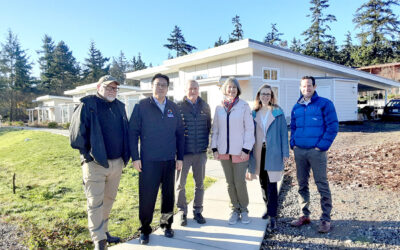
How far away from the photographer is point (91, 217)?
2.71 meters

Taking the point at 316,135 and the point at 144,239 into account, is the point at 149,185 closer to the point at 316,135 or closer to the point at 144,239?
the point at 144,239

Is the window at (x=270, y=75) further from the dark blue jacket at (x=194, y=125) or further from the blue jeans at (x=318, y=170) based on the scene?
the dark blue jacket at (x=194, y=125)

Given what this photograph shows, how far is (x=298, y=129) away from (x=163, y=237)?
223 centimetres

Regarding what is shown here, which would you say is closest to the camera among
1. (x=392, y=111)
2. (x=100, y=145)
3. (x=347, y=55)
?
(x=100, y=145)

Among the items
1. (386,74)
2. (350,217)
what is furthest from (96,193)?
(386,74)

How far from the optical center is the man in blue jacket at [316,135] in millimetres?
3176

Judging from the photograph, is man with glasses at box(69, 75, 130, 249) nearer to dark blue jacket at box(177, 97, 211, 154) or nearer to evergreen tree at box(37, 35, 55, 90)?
dark blue jacket at box(177, 97, 211, 154)

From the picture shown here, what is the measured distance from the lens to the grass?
11.1ft

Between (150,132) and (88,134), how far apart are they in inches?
26.8

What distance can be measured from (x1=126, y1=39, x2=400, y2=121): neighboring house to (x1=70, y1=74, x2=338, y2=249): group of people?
9832 mm

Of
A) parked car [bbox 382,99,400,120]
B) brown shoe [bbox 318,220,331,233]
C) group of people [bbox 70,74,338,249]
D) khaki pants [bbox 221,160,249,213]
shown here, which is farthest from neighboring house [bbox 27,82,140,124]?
brown shoe [bbox 318,220,331,233]

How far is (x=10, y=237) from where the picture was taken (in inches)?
134

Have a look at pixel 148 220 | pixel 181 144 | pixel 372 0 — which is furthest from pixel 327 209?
pixel 372 0

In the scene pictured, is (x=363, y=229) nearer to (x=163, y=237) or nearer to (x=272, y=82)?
(x=163, y=237)
